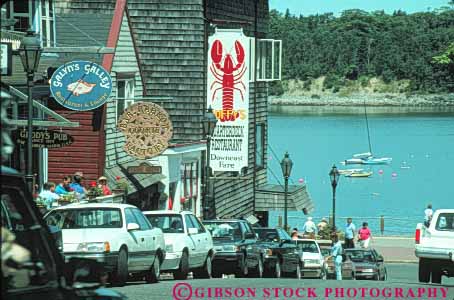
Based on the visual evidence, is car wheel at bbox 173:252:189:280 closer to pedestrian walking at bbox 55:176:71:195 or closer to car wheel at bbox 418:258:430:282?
pedestrian walking at bbox 55:176:71:195

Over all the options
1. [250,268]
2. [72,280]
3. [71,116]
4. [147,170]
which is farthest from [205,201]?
[72,280]

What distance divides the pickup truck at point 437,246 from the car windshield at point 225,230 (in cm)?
452

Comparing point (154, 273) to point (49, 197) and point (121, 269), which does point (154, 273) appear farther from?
point (49, 197)

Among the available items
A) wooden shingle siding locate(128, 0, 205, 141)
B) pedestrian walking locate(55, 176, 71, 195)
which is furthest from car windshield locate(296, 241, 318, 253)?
pedestrian walking locate(55, 176, 71, 195)

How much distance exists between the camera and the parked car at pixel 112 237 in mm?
17641

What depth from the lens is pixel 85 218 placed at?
18562mm

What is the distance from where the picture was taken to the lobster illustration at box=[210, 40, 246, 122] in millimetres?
39250

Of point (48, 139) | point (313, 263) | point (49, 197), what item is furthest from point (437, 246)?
point (313, 263)

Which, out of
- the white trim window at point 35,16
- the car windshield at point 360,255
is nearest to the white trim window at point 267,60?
the car windshield at point 360,255

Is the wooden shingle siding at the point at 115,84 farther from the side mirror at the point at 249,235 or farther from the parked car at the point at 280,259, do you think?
the side mirror at the point at 249,235

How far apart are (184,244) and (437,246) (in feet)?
16.6

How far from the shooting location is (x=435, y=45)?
149 meters

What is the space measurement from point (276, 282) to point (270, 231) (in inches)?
455

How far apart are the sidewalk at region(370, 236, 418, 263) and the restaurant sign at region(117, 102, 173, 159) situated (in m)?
13.9
